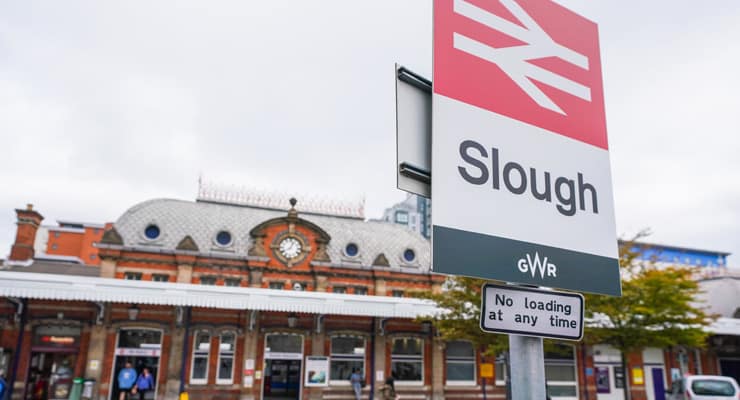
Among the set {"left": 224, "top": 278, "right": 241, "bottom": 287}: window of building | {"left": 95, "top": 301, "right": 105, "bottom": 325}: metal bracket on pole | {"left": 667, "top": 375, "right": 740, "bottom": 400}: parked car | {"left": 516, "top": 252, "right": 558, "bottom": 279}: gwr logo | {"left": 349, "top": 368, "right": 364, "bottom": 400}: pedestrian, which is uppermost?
{"left": 224, "top": 278, "right": 241, "bottom": 287}: window of building


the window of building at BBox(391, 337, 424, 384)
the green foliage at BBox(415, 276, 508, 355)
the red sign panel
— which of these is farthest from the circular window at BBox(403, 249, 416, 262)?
the red sign panel

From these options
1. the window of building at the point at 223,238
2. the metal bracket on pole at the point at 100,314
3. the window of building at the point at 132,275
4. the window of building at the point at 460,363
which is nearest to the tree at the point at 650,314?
the window of building at the point at 460,363

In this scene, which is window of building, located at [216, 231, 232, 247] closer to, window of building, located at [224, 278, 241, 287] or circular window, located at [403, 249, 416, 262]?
window of building, located at [224, 278, 241, 287]

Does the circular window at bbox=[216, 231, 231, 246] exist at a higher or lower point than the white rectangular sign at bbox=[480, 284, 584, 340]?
higher

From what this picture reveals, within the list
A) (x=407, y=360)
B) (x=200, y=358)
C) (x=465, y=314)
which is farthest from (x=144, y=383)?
(x=465, y=314)

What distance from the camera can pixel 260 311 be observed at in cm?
2386

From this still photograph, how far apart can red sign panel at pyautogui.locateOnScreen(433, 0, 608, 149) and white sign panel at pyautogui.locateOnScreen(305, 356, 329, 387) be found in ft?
68.9

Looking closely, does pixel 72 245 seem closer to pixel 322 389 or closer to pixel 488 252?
pixel 322 389

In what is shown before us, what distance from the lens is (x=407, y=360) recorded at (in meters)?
25.3

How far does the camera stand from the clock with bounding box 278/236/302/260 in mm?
27812

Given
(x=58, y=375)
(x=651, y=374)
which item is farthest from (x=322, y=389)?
(x=651, y=374)

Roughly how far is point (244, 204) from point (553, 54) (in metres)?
29.5

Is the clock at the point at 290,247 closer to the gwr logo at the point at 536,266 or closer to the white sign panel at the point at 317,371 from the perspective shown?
the white sign panel at the point at 317,371

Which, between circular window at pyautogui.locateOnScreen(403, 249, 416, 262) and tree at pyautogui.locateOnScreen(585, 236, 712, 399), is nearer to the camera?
tree at pyautogui.locateOnScreen(585, 236, 712, 399)
